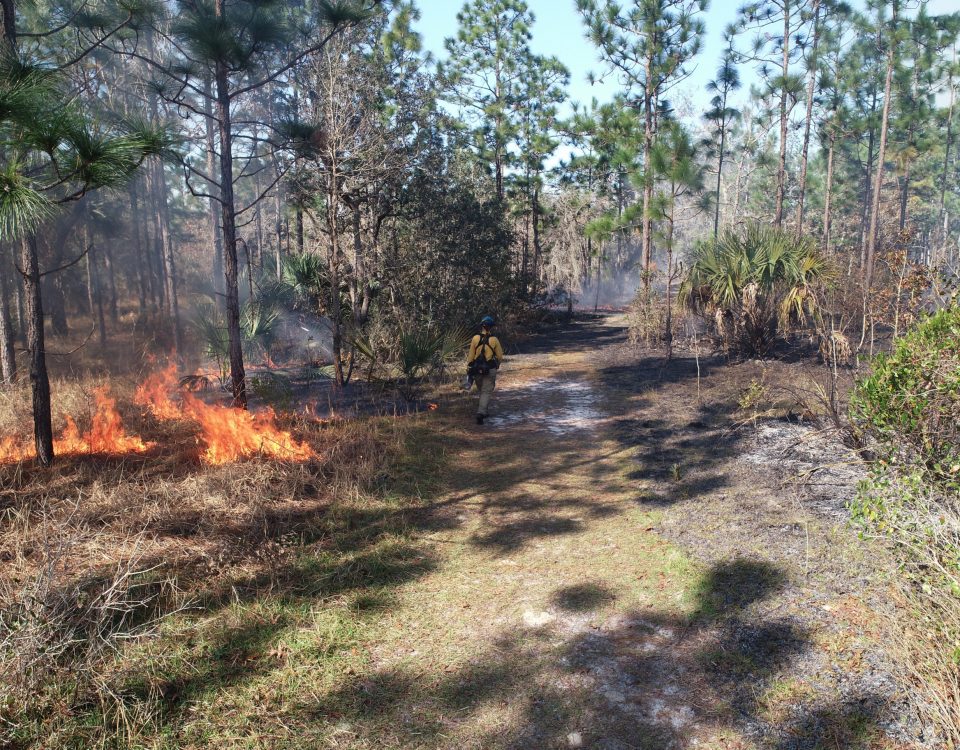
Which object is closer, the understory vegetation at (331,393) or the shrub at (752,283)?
the understory vegetation at (331,393)

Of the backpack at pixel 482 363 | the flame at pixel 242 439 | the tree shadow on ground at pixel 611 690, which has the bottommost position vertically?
the tree shadow on ground at pixel 611 690

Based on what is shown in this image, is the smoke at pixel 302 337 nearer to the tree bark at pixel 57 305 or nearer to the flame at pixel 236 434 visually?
the flame at pixel 236 434

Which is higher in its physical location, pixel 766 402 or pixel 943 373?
pixel 943 373

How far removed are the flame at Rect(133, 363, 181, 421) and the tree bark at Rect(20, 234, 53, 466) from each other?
A: 6.20ft

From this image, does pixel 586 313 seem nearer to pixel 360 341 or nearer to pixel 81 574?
pixel 360 341

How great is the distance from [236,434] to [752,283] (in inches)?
395

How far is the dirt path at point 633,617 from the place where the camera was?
3.49m

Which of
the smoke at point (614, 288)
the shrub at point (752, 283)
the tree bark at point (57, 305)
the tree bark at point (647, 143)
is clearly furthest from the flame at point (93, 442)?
the smoke at point (614, 288)

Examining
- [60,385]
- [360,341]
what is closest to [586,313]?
[360,341]

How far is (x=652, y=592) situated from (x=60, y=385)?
945cm

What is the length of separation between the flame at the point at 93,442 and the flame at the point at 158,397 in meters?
0.74

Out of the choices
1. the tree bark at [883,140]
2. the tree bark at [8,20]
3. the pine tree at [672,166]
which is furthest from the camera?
the tree bark at [883,140]

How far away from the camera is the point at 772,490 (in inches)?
Answer: 255

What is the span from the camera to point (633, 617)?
15.1 feet
